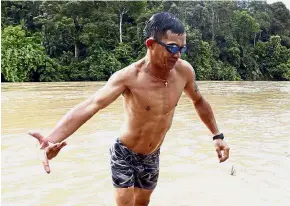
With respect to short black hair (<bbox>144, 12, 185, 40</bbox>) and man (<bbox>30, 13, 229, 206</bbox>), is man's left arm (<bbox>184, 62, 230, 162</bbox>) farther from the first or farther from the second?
short black hair (<bbox>144, 12, 185, 40</bbox>)

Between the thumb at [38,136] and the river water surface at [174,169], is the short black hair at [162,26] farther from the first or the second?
the river water surface at [174,169]

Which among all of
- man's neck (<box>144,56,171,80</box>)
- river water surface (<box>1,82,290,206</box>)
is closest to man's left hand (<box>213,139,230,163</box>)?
man's neck (<box>144,56,171,80</box>)

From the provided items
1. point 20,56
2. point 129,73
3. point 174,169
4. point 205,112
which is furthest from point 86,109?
point 20,56

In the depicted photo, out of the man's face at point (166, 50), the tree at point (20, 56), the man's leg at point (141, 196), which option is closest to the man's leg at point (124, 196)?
the man's leg at point (141, 196)

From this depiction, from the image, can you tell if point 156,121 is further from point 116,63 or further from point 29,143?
point 116,63

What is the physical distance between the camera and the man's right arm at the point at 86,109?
2346 mm

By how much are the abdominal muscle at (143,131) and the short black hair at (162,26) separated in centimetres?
49

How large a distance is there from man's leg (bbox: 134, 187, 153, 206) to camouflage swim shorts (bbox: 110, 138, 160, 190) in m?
0.03

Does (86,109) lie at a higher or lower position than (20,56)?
higher

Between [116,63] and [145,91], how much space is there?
31.7 metres

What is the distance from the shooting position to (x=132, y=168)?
2.82 meters

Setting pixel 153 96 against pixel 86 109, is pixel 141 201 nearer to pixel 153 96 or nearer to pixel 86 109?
pixel 153 96

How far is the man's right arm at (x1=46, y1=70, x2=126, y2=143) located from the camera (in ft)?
7.70

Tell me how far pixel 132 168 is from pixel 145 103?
0.41 metres
